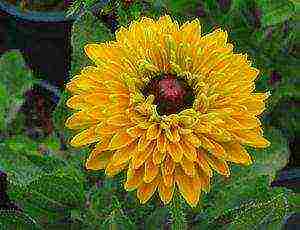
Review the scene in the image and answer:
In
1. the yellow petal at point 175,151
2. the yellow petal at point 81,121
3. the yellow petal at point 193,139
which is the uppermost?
the yellow petal at point 81,121

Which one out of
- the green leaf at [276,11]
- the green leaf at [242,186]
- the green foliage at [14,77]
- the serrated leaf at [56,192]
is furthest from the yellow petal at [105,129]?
the green foliage at [14,77]

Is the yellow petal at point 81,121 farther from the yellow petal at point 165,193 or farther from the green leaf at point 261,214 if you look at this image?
the green leaf at point 261,214

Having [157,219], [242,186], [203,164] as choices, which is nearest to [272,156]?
[242,186]

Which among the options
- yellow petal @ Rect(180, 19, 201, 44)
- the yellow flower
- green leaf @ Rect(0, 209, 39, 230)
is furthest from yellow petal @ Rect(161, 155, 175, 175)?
green leaf @ Rect(0, 209, 39, 230)

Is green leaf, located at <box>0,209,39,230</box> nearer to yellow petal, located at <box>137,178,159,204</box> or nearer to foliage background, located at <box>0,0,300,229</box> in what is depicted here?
foliage background, located at <box>0,0,300,229</box>

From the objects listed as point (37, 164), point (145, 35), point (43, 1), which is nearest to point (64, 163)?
point (37, 164)

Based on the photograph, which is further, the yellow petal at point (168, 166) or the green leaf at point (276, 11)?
the green leaf at point (276, 11)

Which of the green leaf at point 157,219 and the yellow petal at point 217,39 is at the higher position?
the yellow petal at point 217,39

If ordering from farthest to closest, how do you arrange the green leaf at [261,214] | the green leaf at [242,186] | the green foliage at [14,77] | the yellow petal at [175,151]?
the green foliage at [14,77]
the green leaf at [242,186]
the green leaf at [261,214]
the yellow petal at [175,151]

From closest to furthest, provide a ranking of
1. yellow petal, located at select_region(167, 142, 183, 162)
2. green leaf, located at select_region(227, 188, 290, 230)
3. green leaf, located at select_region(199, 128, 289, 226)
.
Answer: yellow petal, located at select_region(167, 142, 183, 162)
green leaf, located at select_region(227, 188, 290, 230)
green leaf, located at select_region(199, 128, 289, 226)
